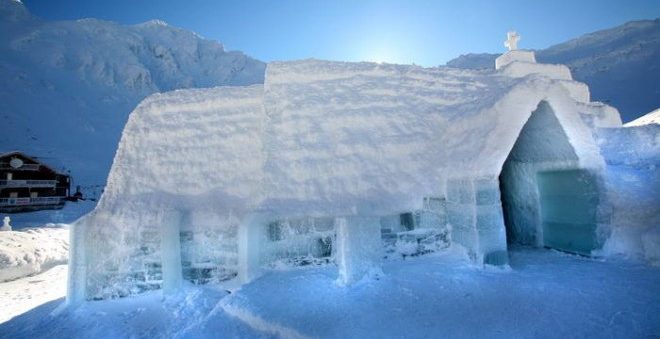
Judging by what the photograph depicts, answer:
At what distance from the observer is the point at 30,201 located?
75.2 feet

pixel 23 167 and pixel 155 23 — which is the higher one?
pixel 155 23

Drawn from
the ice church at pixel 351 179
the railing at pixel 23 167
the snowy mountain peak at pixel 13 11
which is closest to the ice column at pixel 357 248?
the ice church at pixel 351 179

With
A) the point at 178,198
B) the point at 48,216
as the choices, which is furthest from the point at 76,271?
the point at 48,216

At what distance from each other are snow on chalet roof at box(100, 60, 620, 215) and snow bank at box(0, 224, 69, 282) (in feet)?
26.5

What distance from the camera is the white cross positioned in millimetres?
11234

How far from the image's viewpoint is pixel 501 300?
13.2 ft

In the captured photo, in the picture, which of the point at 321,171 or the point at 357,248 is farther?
the point at 321,171

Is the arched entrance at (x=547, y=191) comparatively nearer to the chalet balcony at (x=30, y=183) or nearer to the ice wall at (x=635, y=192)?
the ice wall at (x=635, y=192)

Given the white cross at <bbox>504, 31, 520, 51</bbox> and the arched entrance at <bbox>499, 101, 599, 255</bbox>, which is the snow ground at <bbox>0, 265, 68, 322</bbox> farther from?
the white cross at <bbox>504, 31, 520, 51</bbox>

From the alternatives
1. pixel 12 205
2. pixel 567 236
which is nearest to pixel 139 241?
pixel 567 236

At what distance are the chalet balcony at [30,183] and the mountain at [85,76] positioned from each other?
25.8ft

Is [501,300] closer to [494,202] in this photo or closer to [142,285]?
[494,202]

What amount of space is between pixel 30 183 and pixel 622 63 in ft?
198

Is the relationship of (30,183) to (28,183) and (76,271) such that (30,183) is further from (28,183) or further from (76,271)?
(76,271)
